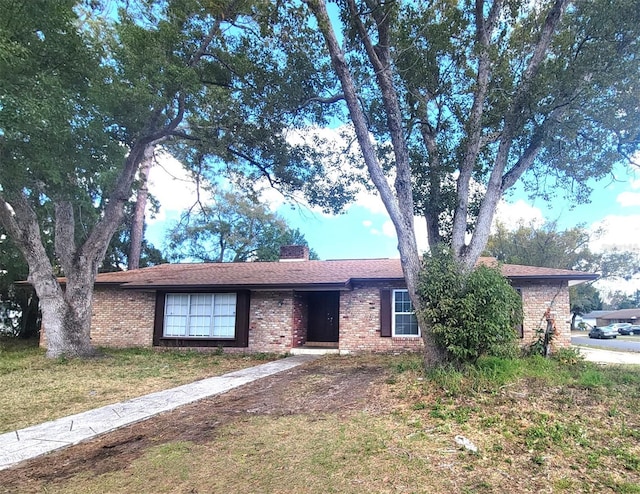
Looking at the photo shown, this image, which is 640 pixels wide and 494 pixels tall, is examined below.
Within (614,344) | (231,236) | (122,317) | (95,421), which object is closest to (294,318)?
(122,317)

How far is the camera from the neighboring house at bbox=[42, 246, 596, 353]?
39.1ft

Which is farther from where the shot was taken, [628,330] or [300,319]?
[628,330]

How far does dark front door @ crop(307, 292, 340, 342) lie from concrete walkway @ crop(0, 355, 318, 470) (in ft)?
21.3

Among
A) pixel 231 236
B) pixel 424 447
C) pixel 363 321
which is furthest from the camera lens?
pixel 231 236

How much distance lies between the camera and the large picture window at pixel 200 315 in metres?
13.3

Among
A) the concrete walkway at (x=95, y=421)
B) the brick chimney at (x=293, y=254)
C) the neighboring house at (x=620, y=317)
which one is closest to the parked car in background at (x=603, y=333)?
the neighboring house at (x=620, y=317)

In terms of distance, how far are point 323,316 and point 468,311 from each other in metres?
8.62

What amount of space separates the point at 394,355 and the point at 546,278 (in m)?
4.86

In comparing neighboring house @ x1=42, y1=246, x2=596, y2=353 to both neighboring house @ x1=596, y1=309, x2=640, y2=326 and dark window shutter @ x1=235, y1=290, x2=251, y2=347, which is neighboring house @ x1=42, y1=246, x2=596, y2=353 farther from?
neighboring house @ x1=596, y1=309, x2=640, y2=326

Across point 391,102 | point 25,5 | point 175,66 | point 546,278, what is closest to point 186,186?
point 175,66

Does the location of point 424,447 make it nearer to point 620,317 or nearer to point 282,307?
point 282,307

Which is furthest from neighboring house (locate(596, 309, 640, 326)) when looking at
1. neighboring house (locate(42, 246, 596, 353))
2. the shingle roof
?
neighboring house (locate(42, 246, 596, 353))

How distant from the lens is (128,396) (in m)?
6.92

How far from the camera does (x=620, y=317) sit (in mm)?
48812
